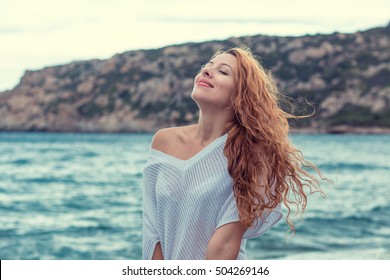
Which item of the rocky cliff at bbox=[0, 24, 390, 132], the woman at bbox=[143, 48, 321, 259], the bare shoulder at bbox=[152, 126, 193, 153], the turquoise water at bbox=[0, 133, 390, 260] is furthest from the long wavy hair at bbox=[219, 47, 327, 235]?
the rocky cliff at bbox=[0, 24, 390, 132]

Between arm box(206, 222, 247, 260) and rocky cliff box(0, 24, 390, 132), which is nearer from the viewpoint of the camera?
arm box(206, 222, 247, 260)

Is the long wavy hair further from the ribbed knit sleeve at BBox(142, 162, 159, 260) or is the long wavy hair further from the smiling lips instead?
the ribbed knit sleeve at BBox(142, 162, 159, 260)

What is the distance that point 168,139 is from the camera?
2301 millimetres

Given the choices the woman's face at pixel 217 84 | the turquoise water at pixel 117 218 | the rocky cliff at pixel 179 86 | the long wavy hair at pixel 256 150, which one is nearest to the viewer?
the long wavy hair at pixel 256 150

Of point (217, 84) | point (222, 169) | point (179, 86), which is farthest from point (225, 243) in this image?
point (179, 86)

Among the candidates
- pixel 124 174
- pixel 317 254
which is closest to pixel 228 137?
pixel 317 254

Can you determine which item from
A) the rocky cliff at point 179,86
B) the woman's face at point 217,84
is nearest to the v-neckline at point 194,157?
the woman's face at point 217,84

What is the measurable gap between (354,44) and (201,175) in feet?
235

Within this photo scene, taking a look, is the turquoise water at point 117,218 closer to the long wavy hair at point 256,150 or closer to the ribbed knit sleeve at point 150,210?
the long wavy hair at point 256,150

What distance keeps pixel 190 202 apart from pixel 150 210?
20cm

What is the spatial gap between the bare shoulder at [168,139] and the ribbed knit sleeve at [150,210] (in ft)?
0.26

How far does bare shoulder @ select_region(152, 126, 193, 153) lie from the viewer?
229cm

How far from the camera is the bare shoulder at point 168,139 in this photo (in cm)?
229

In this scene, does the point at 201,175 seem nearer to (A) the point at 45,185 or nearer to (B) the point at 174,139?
(B) the point at 174,139
